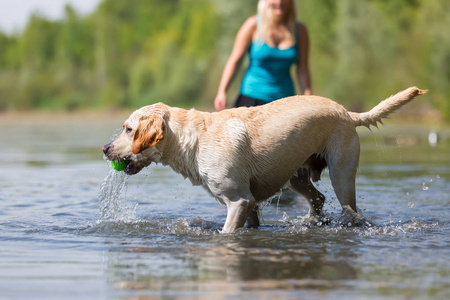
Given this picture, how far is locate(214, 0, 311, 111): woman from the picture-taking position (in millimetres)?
8906

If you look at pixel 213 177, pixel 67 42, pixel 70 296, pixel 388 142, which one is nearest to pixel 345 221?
pixel 213 177

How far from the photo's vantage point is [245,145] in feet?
21.9

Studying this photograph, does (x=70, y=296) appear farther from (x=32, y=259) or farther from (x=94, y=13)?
(x=94, y=13)

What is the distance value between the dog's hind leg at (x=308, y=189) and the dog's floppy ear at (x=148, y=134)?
202cm

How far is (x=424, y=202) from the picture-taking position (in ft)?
29.9

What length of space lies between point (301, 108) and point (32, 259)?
283cm

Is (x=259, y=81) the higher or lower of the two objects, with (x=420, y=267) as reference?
higher

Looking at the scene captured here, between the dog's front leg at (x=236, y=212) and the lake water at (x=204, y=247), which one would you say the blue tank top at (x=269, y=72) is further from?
the dog's front leg at (x=236, y=212)

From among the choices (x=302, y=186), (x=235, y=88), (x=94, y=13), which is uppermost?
(x=94, y=13)

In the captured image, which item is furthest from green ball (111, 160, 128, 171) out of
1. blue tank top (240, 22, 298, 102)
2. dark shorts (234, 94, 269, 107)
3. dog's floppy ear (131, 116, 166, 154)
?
blue tank top (240, 22, 298, 102)

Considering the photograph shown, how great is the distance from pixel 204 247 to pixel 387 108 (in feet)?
8.27

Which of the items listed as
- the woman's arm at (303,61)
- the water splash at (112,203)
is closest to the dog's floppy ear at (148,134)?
the water splash at (112,203)

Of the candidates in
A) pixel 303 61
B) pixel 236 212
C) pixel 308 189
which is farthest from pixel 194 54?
pixel 236 212

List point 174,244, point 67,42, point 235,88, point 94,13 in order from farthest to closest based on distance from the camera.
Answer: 1. point 94,13
2. point 67,42
3. point 235,88
4. point 174,244
